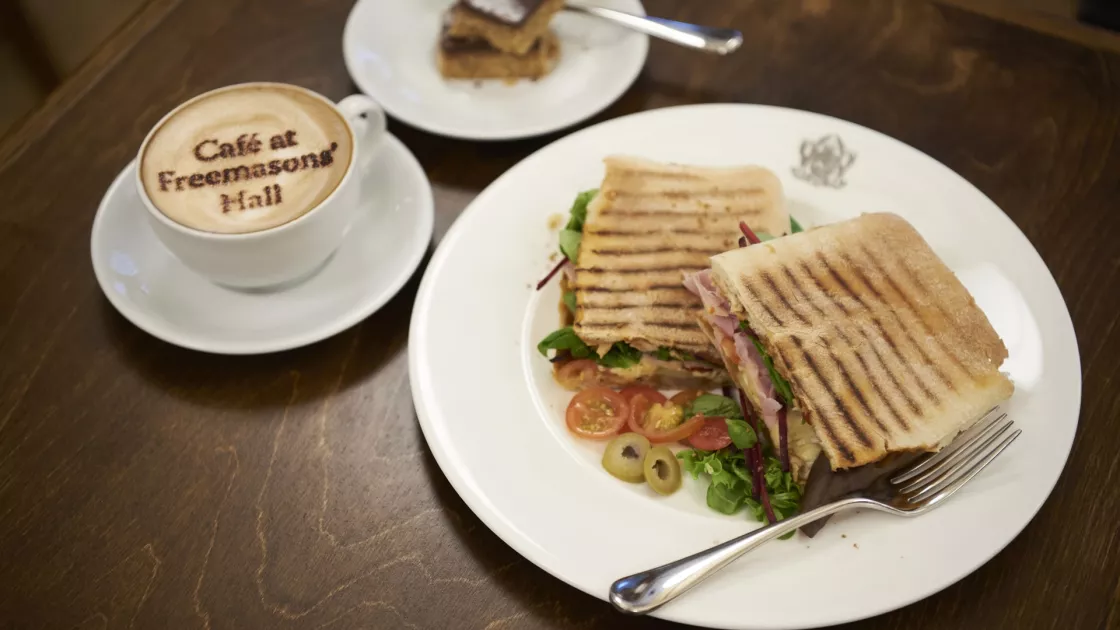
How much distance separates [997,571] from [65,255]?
264 centimetres

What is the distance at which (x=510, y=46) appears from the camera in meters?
2.89

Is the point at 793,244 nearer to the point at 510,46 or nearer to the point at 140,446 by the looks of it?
the point at 510,46

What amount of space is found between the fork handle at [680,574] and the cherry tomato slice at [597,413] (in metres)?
0.46

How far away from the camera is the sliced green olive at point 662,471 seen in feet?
6.28

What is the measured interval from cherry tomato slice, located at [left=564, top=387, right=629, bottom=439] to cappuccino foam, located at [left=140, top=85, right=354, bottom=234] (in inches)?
33.6

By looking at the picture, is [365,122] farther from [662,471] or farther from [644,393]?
[662,471]

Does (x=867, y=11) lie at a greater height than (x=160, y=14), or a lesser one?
greater

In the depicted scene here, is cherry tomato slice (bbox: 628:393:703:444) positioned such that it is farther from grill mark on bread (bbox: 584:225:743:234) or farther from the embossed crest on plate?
the embossed crest on plate

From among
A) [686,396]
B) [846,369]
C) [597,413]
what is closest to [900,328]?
[846,369]

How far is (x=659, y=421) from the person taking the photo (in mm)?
2100

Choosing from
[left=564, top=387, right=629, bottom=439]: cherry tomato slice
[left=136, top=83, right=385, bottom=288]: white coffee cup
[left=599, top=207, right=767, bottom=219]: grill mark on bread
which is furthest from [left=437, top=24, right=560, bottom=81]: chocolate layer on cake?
[left=564, top=387, right=629, bottom=439]: cherry tomato slice

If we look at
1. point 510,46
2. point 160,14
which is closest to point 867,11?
point 510,46

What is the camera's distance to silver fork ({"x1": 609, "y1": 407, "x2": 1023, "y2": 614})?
5.26 feet

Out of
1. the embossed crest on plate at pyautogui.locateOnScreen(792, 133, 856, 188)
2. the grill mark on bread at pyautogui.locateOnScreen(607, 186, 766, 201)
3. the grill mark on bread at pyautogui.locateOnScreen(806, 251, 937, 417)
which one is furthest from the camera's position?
the embossed crest on plate at pyautogui.locateOnScreen(792, 133, 856, 188)
